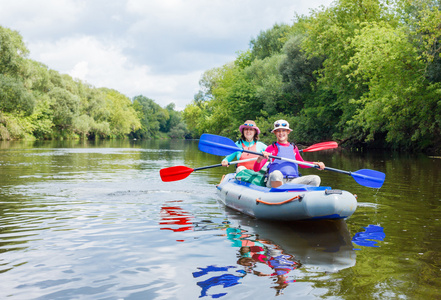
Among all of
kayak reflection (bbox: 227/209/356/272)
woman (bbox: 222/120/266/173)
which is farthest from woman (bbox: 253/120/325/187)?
woman (bbox: 222/120/266/173)

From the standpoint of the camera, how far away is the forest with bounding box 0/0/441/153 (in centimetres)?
1925

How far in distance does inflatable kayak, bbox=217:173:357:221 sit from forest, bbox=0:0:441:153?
13371mm

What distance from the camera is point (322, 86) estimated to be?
1185 inches

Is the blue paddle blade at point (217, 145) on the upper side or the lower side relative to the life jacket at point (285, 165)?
upper

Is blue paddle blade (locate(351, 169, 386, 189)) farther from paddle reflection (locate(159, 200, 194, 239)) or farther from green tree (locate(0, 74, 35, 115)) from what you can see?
green tree (locate(0, 74, 35, 115))

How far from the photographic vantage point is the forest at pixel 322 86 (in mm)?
19250

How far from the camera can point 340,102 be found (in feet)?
93.1

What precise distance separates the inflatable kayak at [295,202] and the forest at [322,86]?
526 inches

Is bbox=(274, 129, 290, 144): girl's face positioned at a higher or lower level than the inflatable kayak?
higher

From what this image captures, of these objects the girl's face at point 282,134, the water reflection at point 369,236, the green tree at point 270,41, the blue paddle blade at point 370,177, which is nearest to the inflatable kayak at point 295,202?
the water reflection at point 369,236

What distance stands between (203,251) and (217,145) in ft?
10.5

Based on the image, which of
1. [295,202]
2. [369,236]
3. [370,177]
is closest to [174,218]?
[295,202]

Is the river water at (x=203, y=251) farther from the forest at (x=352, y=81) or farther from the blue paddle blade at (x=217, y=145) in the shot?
the forest at (x=352, y=81)

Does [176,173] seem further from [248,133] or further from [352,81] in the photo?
[352,81]
